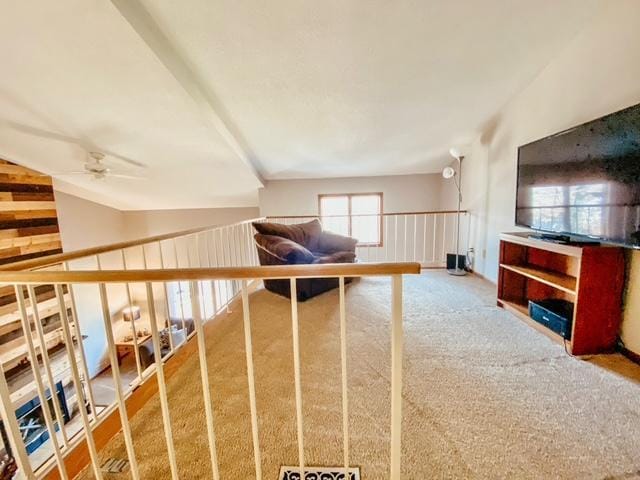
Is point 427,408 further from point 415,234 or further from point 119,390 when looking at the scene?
point 415,234

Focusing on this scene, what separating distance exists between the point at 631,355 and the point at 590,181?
120 cm

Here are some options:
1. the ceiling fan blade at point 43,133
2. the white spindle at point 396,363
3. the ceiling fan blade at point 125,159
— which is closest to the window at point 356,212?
the ceiling fan blade at point 125,159

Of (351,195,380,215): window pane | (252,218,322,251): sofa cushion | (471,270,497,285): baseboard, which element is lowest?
(471,270,497,285): baseboard

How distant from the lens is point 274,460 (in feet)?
4.07

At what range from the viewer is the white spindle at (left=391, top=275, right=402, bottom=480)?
88 centimetres

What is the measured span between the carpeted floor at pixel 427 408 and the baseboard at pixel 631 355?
8 centimetres

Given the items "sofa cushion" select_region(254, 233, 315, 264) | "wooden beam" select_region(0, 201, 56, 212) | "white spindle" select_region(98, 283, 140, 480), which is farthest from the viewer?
"wooden beam" select_region(0, 201, 56, 212)

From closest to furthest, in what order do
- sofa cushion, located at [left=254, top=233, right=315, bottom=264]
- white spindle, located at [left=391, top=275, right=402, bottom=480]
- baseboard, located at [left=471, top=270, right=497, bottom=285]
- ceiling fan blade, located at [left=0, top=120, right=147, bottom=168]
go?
white spindle, located at [left=391, top=275, right=402, bottom=480]
sofa cushion, located at [left=254, top=233, right=315, bottom=264]
ceiling fan blade, located at [left=0, top=120, right=147, bottom=168]
baseboard, located at [left=471, top=270, right=497, bottom=285]

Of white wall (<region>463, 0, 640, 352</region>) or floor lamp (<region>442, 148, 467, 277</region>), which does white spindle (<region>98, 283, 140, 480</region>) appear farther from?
floor lamp (<region>442, 148, 467, 277</region>)

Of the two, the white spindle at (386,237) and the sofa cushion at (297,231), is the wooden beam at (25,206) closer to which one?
the sofa cushion at (297,231)

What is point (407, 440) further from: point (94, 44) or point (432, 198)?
point (432, 198)

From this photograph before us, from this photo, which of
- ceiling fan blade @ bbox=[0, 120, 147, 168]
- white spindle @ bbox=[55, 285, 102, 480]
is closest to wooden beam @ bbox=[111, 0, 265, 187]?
ceiling fan blade @ bbox=[0, 120, 147, 168]

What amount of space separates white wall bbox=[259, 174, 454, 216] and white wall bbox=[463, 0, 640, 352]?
5.12 ft

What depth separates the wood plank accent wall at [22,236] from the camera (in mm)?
3482
